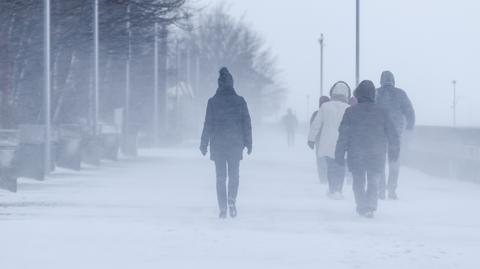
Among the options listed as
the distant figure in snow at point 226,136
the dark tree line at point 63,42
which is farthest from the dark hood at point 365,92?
the dark tree line at point 63,42

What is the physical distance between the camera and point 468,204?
16.7m

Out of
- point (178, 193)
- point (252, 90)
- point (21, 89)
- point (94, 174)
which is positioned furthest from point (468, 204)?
point (252, 90)

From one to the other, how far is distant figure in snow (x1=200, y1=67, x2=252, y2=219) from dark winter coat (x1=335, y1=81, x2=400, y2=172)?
143 cm

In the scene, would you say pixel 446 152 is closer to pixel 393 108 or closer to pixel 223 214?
pixel 393 108

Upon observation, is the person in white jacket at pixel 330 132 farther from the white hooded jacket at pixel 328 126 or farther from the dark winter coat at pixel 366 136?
the dark winter coat at pixel 366 136

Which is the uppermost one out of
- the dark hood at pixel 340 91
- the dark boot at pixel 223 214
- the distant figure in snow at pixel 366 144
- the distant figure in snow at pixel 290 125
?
the dark hood at pixel 340 91

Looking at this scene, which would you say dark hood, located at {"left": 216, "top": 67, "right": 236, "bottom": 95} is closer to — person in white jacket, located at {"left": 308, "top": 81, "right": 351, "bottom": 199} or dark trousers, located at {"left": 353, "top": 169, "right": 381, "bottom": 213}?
dark trousers, located at {"left": 353, "top": 169, "right": 381, "bottom": 213}

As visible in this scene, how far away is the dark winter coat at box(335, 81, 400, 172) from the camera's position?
553 inches

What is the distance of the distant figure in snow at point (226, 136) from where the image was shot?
526 inches

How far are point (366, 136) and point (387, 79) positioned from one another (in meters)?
3.18

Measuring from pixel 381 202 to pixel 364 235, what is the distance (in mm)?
4810

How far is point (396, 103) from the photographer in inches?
668

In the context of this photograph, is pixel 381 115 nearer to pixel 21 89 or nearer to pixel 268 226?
pixel 268 226

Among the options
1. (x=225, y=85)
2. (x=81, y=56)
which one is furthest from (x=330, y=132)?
(x=81, y=56)
